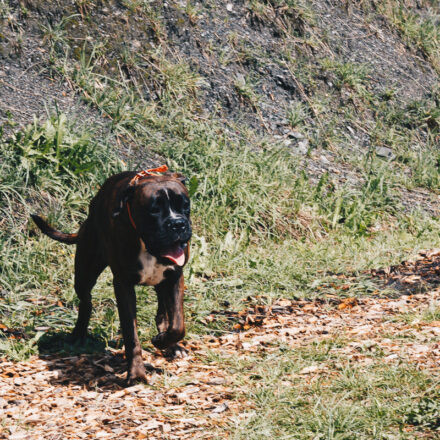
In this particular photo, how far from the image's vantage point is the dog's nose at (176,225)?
369 centimetres

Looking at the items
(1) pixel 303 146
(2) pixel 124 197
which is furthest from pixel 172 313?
(1) pixel 303 146

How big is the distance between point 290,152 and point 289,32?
2.93 m

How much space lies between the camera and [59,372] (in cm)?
429

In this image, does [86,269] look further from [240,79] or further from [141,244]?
[240,79]

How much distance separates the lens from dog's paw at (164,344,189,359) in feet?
14.6

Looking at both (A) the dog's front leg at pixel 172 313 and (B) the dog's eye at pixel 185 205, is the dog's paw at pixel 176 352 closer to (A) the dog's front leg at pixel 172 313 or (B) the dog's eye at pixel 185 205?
(A) the dog's front leg at pixel 172 313

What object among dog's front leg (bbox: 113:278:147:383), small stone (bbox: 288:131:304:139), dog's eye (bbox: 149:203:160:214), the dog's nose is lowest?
dog's front leg (bbox: 113:278:147:383)

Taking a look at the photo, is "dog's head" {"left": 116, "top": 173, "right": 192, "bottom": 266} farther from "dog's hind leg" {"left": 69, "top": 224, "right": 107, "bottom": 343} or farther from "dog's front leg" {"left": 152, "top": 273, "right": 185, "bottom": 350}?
"dog's hind leg" {"left": 69, "top": 224, "right": 107, "bottom": 343}

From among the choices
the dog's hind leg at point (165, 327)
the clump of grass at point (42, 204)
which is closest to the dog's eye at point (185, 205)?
the dog's hind leg at point (165, 327)

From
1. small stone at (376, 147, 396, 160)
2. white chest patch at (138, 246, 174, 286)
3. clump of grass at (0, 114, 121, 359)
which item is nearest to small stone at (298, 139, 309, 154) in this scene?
small stone at (376, 147, 396, 160)

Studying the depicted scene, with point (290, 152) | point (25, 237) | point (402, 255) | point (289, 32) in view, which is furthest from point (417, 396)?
point (289, 32)

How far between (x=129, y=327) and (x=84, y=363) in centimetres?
60

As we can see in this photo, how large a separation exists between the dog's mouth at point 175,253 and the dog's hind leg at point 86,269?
0.82 metres

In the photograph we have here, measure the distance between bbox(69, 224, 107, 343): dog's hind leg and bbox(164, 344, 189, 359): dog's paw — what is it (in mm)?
607
